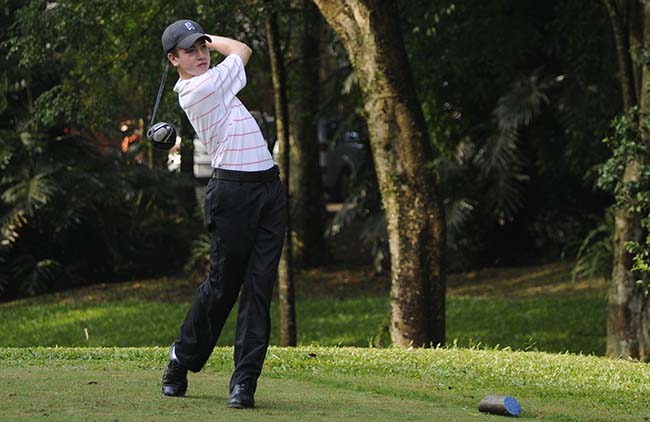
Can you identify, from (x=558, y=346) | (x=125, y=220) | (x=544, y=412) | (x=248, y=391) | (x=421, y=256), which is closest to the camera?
(x=248, y=391)

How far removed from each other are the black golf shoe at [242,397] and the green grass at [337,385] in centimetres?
7

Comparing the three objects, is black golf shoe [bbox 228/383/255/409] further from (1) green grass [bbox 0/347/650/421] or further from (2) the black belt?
(2) the black belt

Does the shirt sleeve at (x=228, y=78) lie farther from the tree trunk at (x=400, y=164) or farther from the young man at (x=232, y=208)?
the tree trunk at (x=400, y=164)

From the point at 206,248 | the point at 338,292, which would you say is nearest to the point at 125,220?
the point at 206,248

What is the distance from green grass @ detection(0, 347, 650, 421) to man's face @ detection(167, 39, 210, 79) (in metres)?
1.64

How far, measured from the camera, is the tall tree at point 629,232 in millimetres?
12344

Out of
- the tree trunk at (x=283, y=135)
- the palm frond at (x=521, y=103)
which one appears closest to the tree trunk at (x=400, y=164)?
the tree trunk at (x=283, y=135)

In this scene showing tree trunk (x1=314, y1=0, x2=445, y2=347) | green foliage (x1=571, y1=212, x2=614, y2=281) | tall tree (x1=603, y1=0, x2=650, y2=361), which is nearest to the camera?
tree trunk (x1=314, y1=0, x2=445, y2=347)

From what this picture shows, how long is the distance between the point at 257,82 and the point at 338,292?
3.71 m

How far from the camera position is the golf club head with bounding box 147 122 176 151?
6227 millimetres

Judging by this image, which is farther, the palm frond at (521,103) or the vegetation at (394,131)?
the palm frond at (521,103)

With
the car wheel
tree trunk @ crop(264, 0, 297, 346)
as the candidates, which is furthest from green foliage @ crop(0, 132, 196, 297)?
the car wheel

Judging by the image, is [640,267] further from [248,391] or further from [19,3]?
[19,3]

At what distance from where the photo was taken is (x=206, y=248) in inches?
766
